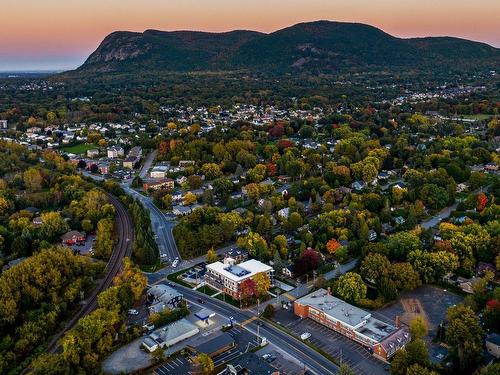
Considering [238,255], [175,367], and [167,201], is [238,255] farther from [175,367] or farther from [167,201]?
[167,201]

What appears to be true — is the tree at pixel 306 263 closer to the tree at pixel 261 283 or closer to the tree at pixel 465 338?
the tree at pixel 261 283

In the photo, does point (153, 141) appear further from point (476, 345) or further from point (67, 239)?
point (476, 345)

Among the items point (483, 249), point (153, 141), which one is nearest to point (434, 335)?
point (483, 249)

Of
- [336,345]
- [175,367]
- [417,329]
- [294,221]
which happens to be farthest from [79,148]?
[417,329]

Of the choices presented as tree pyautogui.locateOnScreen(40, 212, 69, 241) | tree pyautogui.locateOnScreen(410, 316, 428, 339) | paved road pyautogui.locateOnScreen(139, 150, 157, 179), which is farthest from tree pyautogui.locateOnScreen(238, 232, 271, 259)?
paved road pyautogui.locateOnScreen(139, 150, 157, 179)

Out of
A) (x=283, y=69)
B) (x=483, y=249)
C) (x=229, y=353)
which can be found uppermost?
(x=283, y=69)

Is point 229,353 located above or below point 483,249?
below
